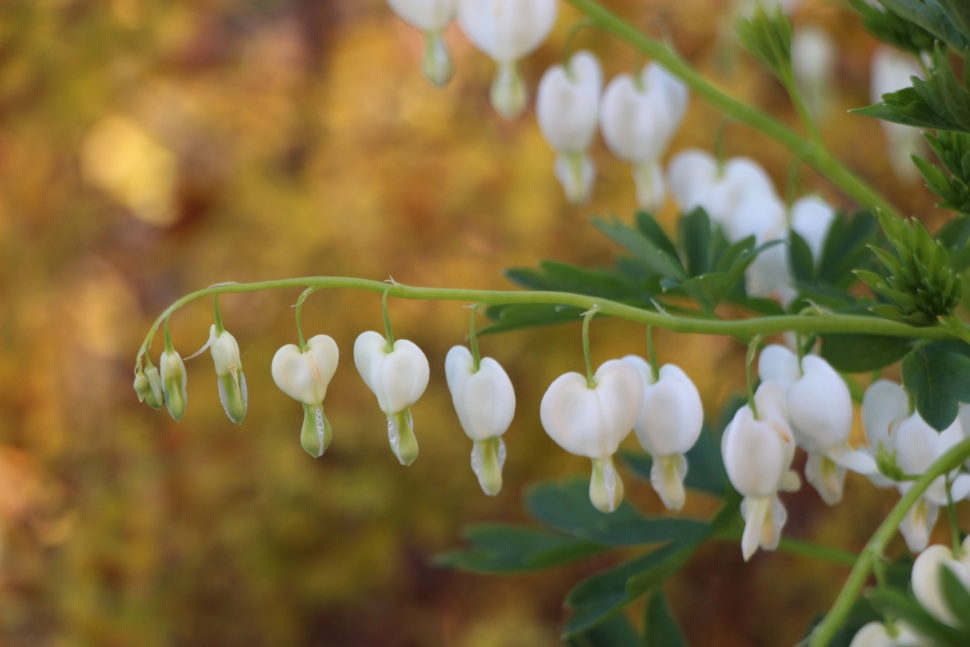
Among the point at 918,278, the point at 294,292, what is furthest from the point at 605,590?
the point at 294,292

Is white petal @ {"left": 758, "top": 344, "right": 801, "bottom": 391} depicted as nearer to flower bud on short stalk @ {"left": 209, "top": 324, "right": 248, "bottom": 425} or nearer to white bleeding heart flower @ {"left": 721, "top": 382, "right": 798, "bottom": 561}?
white bleeding heart flower @ {"left": 721, "top": 382, "right": 798, "bottom": 561}

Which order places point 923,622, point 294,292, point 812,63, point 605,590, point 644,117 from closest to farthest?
1. point 923,622
2. point 605,590
3. point 644,117
4. point 812,63
5. point 294,292

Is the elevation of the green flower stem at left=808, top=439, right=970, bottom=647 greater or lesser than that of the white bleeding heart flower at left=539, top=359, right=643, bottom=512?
lesser

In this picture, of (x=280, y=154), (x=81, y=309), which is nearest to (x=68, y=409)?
(x=81, y=309)

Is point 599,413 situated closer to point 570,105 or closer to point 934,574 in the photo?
point 934,574

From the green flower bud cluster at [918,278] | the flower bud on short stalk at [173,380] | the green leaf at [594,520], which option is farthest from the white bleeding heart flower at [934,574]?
the flower bud on short stalk at [173,380]

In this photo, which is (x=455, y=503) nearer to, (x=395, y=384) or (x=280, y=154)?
(x=280, y=154)

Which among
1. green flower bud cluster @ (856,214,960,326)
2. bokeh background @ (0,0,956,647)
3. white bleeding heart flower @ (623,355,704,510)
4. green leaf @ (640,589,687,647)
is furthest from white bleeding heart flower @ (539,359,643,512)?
bokeh background @ (0,0,956,647)
